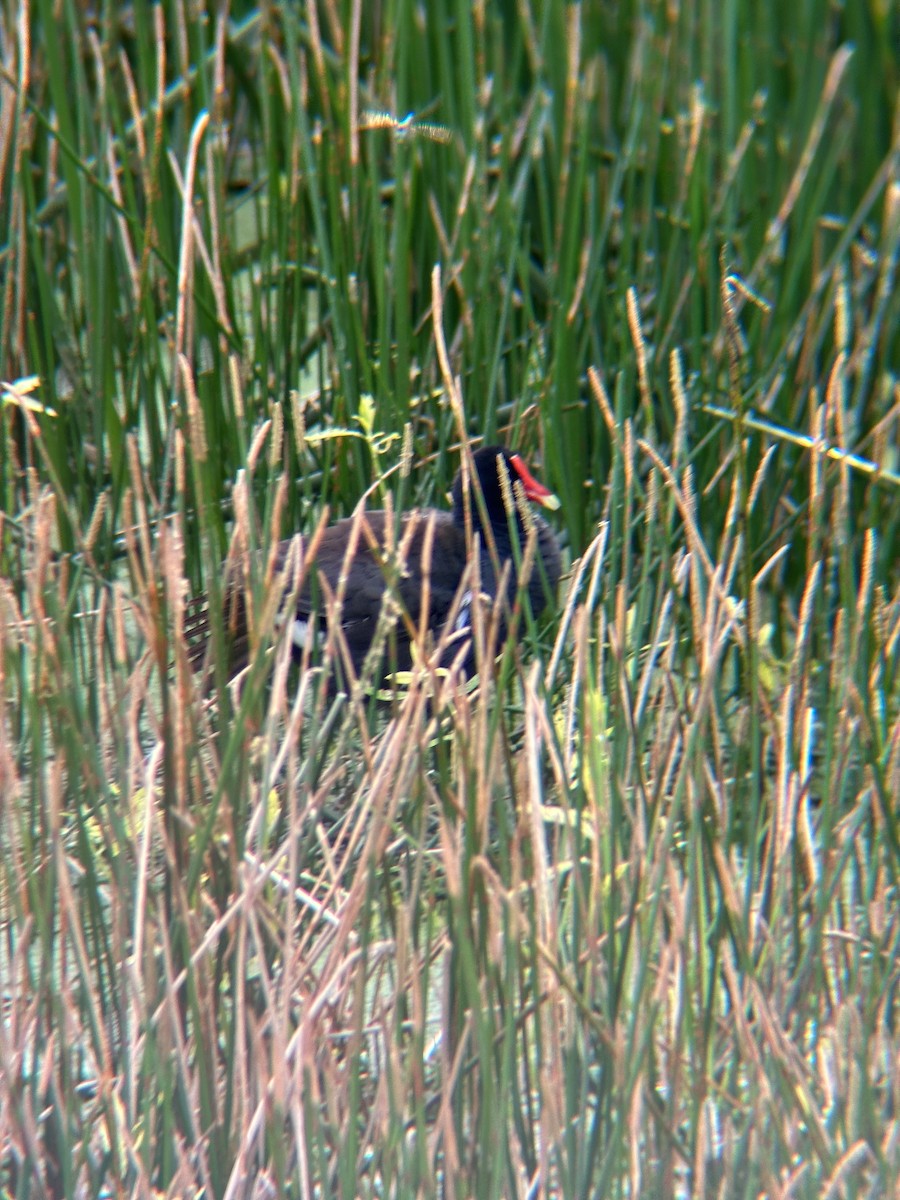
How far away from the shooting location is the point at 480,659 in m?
1.03

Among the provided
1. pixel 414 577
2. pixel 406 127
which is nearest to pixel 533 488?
pixel 414 577

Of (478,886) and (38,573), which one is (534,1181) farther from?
(38,573)

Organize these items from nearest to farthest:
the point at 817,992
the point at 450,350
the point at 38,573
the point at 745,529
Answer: the point at 38,573 < the point at 817,992 < the point at 745,529 < the point at 450,350

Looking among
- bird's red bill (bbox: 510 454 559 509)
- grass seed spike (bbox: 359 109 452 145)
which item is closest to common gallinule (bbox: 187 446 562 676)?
bird's red bill (bbox: 510 454 559 509)

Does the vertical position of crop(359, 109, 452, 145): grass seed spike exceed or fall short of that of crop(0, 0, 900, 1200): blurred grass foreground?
it exceeds it

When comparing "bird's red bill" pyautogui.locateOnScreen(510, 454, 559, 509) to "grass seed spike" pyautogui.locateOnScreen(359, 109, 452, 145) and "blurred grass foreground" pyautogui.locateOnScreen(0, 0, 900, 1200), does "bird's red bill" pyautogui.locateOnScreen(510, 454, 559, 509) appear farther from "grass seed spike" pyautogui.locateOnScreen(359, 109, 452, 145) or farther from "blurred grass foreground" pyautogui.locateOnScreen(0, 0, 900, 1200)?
"grass seed spike" pyautogui.locateOnScreen(359, 109, 452, 145)

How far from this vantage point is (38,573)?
3.22ft

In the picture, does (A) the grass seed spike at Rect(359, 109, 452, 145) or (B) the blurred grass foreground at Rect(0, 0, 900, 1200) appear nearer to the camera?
(B) the blurred grass foreground at Rect(0, 0, 900, 1200)

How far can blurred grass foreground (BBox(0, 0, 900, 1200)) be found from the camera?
40.1 inches

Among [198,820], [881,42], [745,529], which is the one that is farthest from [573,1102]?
[881,42]

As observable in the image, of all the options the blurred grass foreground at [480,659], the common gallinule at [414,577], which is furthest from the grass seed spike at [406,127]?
the common gallinule at [414,577]

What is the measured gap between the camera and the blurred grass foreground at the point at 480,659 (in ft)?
3.34

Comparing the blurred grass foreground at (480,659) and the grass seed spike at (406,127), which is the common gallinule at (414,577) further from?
the grass seed spike at (406,127)

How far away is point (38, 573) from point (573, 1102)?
21.4 inches
